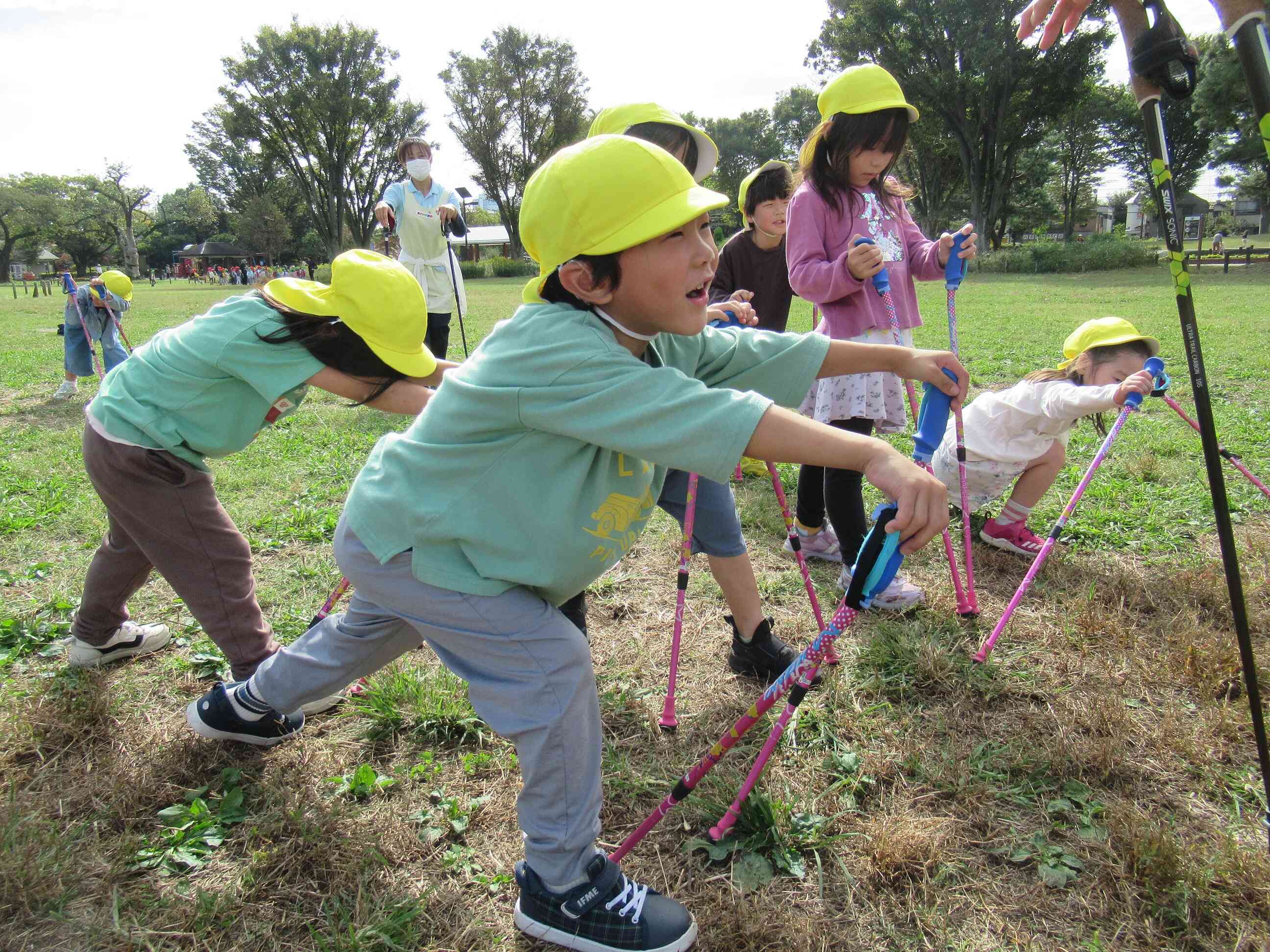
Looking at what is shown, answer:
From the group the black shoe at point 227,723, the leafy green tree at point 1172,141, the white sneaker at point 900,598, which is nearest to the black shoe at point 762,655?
the white sneaker at point 900,598

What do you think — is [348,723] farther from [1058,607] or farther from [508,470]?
[1058,607]

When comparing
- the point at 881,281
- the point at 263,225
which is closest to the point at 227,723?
the point at 881,281

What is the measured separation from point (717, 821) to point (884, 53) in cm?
3742

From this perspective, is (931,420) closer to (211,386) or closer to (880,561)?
(880,561)

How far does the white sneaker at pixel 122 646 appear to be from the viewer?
9.42 ft

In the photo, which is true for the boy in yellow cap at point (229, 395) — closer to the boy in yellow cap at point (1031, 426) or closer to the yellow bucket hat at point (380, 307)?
the yellow bucket hat at point (380, 307)

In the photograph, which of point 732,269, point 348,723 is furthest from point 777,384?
point 732,269

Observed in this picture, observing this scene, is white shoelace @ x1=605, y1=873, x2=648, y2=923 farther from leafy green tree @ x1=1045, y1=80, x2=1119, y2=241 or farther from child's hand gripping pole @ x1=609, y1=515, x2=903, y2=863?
leafy green tree @ x1=1045, y1=80, x2=1119, y2=241

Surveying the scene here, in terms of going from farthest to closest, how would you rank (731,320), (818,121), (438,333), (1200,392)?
1. (818,121)
2. (438,333)
3. (731,320)
4. (1200,392)

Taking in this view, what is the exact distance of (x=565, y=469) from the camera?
5.52 feet

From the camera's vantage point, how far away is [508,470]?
1.67m

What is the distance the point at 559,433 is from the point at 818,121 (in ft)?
138

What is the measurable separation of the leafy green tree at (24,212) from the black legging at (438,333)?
85.3 meters

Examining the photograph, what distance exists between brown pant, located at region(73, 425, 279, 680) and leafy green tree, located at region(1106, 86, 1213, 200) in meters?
48.0
